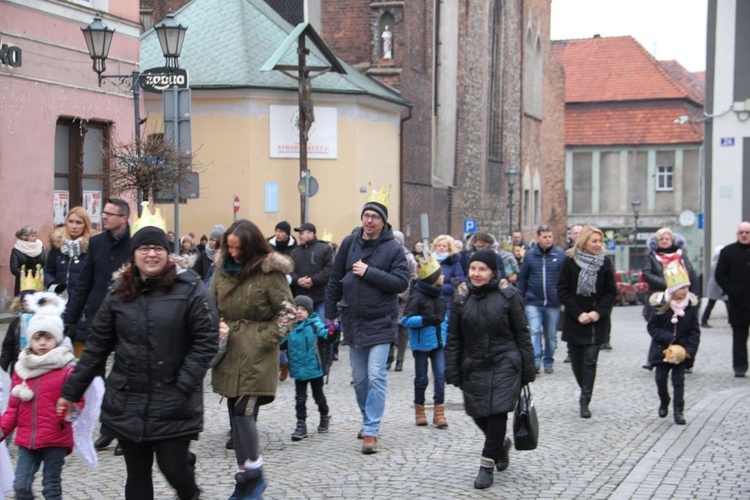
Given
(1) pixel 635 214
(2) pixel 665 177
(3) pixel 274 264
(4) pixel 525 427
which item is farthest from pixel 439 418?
(2) pixel 665 177

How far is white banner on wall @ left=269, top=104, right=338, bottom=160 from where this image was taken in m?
30.6

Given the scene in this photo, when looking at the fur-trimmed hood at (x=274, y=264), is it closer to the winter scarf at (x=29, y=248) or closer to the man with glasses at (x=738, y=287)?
the man with glasses at (x=738, y=287)

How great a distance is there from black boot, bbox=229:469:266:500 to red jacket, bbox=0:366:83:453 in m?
1.07

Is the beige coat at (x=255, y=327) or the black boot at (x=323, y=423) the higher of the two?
the beige coat at (x=255, y=327)

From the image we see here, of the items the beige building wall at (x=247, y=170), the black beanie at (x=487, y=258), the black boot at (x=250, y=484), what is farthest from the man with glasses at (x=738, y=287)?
the beige building wall at (x=247, y=170)

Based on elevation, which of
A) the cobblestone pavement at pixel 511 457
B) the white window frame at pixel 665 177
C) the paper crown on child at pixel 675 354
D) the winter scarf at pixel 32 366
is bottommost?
the cobblestone pavement at pixel 511 457

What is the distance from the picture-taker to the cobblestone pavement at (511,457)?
763 centimetres

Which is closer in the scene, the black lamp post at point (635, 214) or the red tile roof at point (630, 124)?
the black lamp post at point (635, 214)

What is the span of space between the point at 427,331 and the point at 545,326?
181 inches

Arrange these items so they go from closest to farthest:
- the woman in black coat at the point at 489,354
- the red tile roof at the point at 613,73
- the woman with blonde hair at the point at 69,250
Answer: the woman in black coat at the point at 489,354 → the woman with blonde hair at the point at 69,250 → the red tile roof at the point at 613,73

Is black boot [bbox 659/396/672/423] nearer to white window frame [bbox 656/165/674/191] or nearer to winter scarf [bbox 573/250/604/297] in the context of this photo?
winter scarf [bbox 573/250/604/297]

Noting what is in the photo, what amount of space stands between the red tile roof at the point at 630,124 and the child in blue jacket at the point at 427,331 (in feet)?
183

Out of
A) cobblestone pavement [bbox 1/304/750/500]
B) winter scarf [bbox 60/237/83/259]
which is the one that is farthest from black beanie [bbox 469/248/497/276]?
winter scarf [bbox 60/237/83/259]

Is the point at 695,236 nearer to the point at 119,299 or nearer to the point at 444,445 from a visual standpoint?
the point at 444,445
